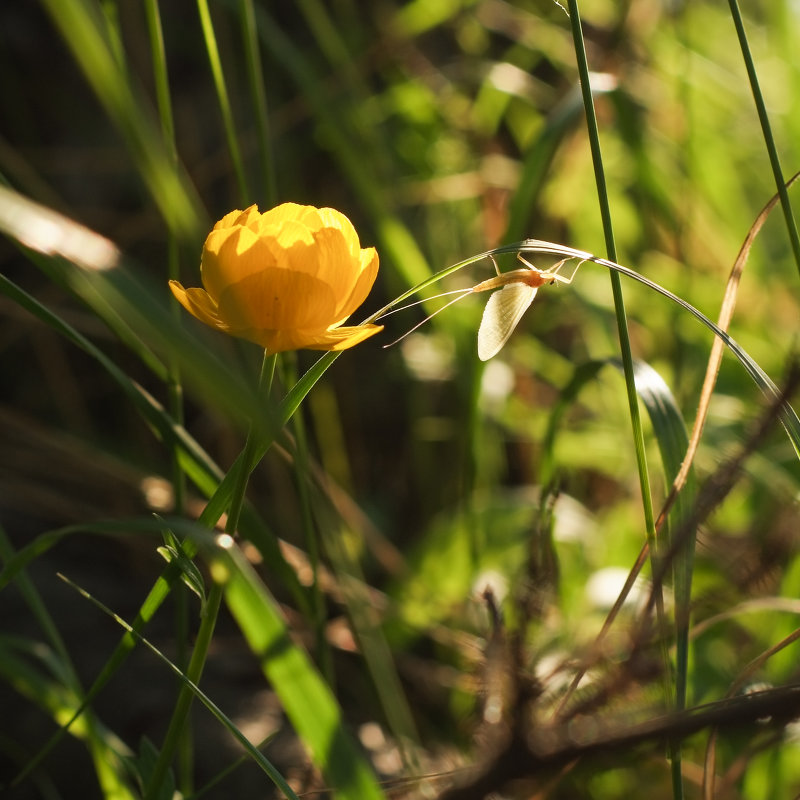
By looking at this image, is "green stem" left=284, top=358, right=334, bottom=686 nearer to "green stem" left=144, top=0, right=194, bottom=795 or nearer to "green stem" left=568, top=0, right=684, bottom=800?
"green stem" left=144, top=0, right=194, bottom=795

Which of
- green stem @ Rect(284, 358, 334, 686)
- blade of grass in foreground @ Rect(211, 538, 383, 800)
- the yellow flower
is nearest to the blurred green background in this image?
green stem @ Rect(284, 358, 334, 686)

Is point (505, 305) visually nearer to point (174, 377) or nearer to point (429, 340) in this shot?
point (174, 377)

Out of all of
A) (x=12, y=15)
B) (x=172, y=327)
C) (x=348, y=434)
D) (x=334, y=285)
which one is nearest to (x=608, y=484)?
(x=348, y=434)

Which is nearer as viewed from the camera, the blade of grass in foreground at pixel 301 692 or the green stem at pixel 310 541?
the blade of grass in foreground at pixel 301 692

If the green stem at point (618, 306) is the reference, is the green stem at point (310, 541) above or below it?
below

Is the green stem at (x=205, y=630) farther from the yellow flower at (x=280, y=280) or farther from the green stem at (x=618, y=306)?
the green stem at (x=618, y=306)

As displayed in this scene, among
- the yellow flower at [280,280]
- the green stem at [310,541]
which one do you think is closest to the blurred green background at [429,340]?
the green stem at [310,541]

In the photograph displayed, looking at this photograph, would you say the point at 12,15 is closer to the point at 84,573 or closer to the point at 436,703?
the point at 84,573
